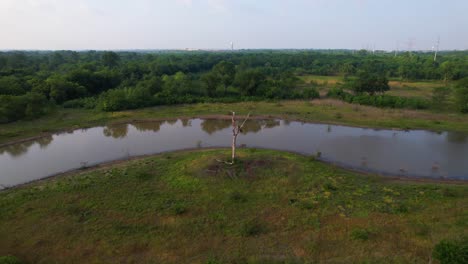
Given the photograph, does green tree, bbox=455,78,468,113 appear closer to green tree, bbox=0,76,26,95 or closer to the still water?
the still water

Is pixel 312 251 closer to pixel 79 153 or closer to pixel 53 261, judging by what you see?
pixel 53 261

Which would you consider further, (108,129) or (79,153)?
(108,129)

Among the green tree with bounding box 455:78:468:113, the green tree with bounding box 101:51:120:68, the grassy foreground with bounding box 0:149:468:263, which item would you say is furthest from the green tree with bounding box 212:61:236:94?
the green tree with bounding box 101:51:120:68

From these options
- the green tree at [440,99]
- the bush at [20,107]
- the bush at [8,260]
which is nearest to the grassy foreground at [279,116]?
the bush at [20,107]

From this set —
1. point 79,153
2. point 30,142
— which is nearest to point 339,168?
point 79,153

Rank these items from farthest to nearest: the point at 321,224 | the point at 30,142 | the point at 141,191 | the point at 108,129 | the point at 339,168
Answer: the point at 108,129
the point at 30,142
the point at 339,168
the point at 141,191
the point at 321,224

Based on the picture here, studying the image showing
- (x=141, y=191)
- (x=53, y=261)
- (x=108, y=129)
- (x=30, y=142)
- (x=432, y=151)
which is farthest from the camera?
(x=108, y=129)
